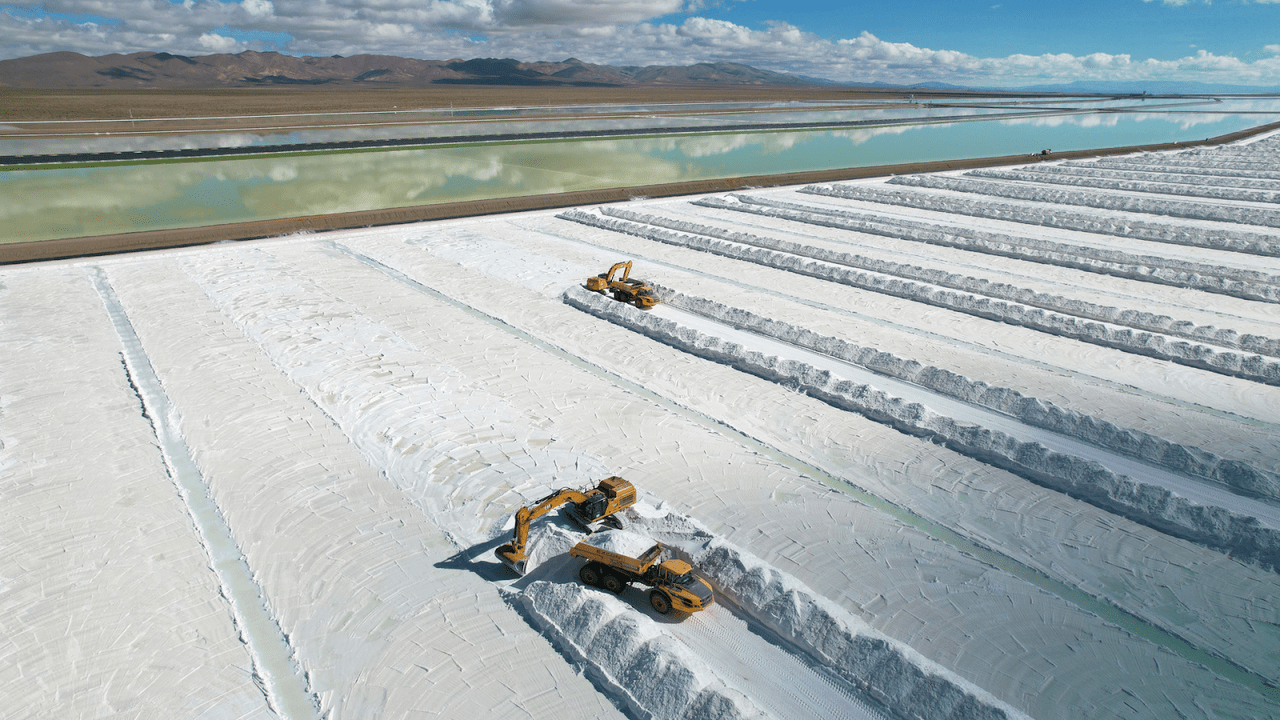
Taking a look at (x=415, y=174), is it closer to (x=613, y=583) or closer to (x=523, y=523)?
(x=523, y=523)

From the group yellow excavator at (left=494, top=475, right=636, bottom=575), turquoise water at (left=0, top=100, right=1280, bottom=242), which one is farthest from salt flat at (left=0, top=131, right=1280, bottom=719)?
turquoise water at (left=0, top=100, right=1280, bottom=242)

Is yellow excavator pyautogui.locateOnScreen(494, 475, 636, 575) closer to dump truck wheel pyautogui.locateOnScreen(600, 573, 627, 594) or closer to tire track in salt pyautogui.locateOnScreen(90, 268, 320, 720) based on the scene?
dump truck wheel pyautogui.locateOnScreen(600, 573, 627, 594)

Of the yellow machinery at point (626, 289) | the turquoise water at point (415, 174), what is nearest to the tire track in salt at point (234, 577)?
the yellow machinery at point (626, 289)

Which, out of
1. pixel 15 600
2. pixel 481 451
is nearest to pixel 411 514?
pixel 481 451

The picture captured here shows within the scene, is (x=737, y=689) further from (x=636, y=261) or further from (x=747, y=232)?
(x=747, y=232)

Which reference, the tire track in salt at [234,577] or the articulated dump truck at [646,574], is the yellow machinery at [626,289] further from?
the articulated dump truck at [646,574]

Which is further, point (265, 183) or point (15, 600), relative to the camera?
point (265, 183)
